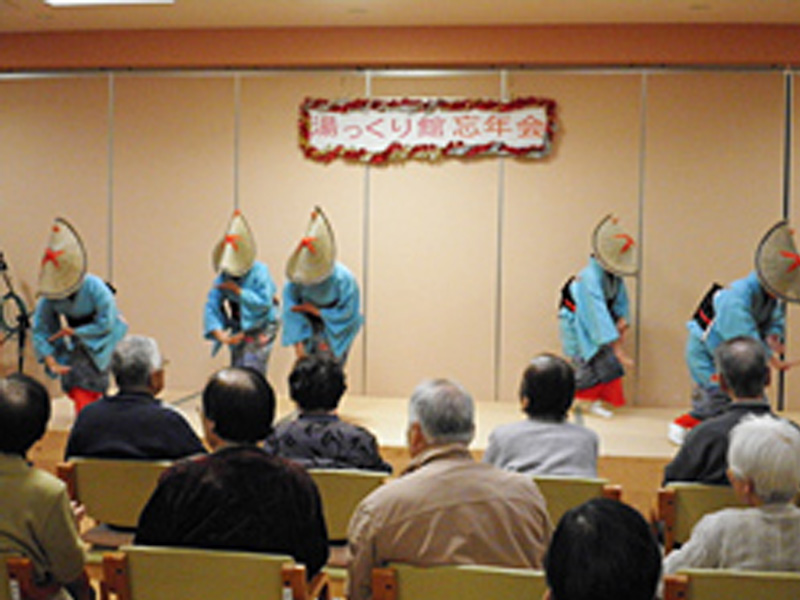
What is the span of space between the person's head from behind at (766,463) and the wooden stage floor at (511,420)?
2726 mm

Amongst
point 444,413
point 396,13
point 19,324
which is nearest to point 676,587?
point 444,413

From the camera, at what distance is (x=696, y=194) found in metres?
6.58

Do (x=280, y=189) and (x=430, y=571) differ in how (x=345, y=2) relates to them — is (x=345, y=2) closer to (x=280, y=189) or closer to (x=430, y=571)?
(x=280, y=189)

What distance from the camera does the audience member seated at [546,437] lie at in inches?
118

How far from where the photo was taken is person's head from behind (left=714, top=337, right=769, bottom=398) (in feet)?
10.1

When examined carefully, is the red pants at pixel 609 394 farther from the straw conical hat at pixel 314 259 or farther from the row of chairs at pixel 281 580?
the row of chairs at pixel 281 580

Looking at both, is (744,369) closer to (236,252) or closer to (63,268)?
(236,252)

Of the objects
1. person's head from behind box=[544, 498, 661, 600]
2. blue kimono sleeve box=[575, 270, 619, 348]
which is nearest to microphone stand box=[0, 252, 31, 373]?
blue kimono sleeve box=[575, 270, 619, 348]

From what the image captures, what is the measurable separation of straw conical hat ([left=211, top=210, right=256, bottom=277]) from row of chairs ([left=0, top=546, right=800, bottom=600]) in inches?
154

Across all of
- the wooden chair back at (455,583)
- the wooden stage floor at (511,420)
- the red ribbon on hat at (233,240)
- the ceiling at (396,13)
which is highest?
the ceiling at (396,13)

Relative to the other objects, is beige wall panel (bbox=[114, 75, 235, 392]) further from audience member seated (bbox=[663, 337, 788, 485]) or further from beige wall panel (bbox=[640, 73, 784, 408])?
audience member seated (bbox=[663, 337, 788, 485])

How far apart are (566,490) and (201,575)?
3.79 ft

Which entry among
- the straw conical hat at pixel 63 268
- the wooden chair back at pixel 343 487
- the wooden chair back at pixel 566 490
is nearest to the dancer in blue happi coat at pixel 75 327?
the straw conical hat at pixel 63 268

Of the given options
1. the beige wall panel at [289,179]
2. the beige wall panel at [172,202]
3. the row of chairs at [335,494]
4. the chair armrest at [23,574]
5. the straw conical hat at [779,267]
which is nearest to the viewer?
the chair armrest at [23,574]
